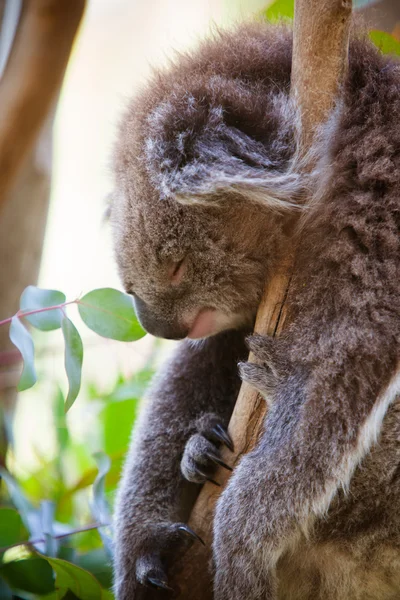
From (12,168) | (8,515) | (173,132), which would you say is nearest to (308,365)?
(173,132)

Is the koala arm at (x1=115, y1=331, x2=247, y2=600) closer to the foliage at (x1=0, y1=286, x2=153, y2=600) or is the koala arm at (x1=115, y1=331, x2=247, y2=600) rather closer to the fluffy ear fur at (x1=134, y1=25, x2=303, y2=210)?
the foliage at (x1=0, y1=286, x2=153, y2=600)

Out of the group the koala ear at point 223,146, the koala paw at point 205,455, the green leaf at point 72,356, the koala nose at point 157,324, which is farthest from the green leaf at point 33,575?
the koala ear at point 223,146

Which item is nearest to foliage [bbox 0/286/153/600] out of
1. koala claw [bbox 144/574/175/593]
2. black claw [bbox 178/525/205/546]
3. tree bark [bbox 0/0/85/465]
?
koala claw [bbox 144/574/175/593]

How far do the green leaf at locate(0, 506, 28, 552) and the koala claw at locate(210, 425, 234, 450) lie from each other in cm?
77

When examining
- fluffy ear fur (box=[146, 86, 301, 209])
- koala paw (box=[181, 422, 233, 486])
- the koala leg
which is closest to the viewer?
the koala leg

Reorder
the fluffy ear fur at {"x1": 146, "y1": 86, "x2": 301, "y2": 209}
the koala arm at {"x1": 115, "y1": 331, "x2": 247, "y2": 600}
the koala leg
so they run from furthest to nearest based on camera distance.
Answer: the koala arm at {"x1": 115, "y1": 331, "x2": 247, "y2": 600} < the fluffy ear fur at {"x1": 146, "y1": 86, "x2": 301, "y2": 209} < the koala leg

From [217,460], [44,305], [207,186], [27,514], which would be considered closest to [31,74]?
[44,305]

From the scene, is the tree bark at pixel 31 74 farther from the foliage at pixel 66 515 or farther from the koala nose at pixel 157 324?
the foliage at pixel 66 515

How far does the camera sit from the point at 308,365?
1.62 metres

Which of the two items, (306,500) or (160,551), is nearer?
(306,500)

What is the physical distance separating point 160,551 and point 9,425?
1.12 meters

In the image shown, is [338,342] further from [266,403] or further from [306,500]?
[306,500]

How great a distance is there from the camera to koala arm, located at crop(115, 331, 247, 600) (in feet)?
6.47

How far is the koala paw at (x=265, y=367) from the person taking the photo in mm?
1670
